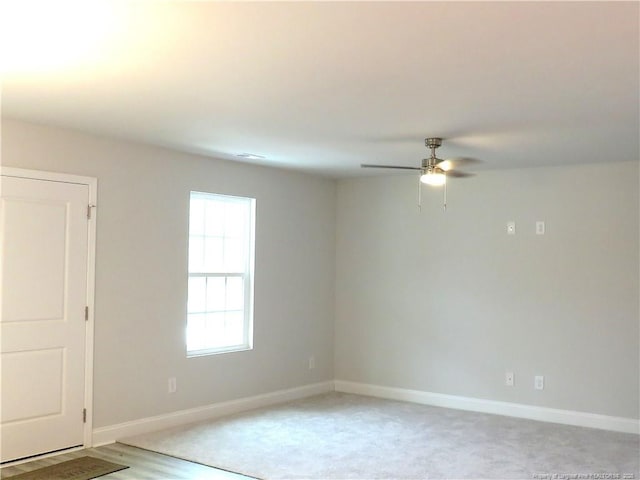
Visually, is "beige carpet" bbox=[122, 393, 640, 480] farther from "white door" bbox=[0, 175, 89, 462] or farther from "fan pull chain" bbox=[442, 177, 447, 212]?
"fan pull chain" bbox=[442, 177, 447, 212]

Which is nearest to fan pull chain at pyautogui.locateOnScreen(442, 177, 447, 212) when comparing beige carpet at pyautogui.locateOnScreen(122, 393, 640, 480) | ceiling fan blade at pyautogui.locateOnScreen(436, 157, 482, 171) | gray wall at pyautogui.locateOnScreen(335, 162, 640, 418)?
gray wall at pyautogui.locateOnScreen(335, 162, 640, 418)

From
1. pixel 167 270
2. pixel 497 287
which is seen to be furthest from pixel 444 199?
pixel 167 270

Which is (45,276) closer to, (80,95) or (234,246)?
(80,95)

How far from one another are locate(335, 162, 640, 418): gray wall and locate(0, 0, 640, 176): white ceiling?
929 mm

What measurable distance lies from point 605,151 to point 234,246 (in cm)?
335

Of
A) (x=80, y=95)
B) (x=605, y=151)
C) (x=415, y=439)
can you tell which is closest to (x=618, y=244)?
(x=605, y=151)

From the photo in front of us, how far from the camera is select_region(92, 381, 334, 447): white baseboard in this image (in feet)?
16.9

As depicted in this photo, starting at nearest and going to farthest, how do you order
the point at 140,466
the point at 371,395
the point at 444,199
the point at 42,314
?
the point at 140,466 < the point at 42,314 < the point at 444,199 < the point at 371,395

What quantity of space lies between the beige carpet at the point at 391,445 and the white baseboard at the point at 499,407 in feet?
0.47

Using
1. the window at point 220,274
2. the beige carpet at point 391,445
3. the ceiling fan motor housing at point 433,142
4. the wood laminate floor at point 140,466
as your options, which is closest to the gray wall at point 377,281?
the window at point 220,274

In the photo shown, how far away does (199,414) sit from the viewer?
5844 mm

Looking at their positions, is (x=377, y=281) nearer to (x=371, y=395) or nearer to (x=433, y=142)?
(x=371, y=395)

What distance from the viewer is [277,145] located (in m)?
5.32

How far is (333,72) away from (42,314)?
2812 millimetres
